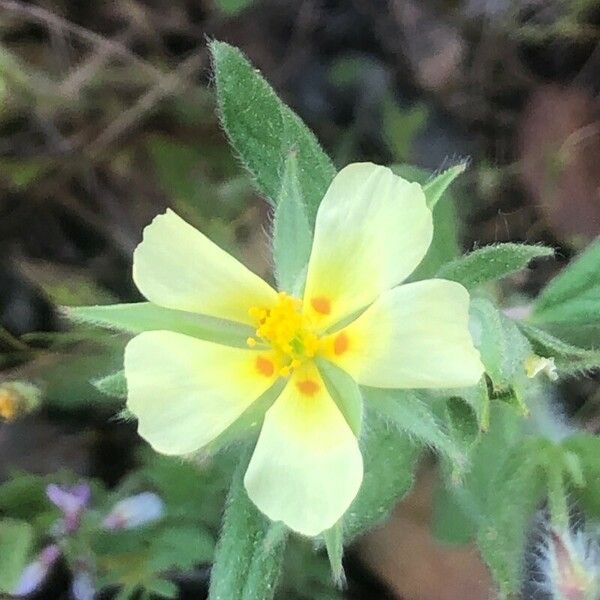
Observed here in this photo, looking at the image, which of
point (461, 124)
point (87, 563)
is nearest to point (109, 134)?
point (461, 124)

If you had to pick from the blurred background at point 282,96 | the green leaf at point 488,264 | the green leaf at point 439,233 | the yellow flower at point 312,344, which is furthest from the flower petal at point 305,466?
the blurred background at point 282,96

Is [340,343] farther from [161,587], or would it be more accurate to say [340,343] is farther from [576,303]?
[161,587]

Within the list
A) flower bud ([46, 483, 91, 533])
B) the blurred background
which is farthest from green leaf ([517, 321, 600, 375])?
flower bud ([46, 483, 91, 533])

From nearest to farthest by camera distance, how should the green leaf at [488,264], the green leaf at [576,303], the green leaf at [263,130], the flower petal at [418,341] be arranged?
the flower petal at [418,341] → the green leaf at [488,264] → the green leaf at [263,130] → the green leaf at [576,303]

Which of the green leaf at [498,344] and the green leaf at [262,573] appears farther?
the green leaf at [262,573]

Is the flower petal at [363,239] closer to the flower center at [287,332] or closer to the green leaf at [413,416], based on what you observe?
the flower center at [287,332]

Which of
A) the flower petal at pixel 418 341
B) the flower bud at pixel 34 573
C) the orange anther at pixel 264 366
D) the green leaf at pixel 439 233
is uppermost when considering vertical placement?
the flower petal at pixel 418 341

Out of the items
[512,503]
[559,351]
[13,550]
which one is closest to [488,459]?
[512,503]
